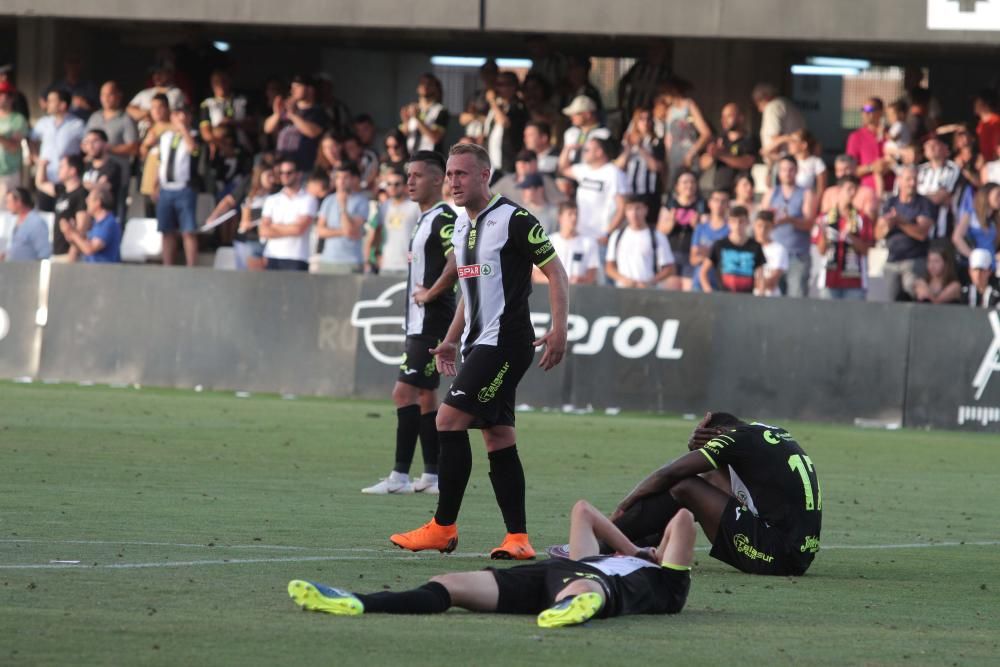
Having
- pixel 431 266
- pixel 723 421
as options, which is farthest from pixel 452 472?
pixel 431 266

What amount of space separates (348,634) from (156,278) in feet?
49.1

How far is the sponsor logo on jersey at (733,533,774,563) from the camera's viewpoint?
8719 millimetres

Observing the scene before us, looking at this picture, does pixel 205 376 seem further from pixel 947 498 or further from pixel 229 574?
pixel 229 574

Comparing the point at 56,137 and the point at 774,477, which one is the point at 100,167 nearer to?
the point at 56,137

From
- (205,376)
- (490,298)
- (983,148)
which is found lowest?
(205,376)

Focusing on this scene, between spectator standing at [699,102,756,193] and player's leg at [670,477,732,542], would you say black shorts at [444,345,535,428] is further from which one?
spectator standing at [699,102,756,193]

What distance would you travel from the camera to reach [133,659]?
586cm

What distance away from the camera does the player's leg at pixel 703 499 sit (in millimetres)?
8656

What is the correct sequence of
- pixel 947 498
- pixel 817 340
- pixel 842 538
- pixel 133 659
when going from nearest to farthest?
pixel 133 659 → pixel 842 538 → pixel 947 498 → pixel 817 340

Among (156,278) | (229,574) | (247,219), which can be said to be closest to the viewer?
(229,574)

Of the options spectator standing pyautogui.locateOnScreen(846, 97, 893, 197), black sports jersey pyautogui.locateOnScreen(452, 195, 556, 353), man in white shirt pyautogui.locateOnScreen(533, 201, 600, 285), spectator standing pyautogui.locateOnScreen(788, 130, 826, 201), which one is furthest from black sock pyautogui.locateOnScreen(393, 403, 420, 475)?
spectator standing pyautogui.locateOnScreen(846, 97, 893, 197)

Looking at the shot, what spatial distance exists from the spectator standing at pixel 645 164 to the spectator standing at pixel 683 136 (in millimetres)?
334

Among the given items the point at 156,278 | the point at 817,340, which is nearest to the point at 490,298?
the point at 817,340

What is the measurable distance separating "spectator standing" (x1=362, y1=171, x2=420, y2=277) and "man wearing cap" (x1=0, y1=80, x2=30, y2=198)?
6.03m
